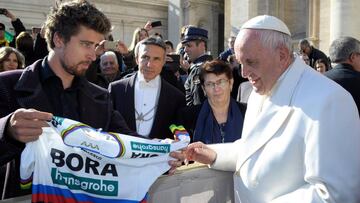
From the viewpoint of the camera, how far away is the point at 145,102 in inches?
152

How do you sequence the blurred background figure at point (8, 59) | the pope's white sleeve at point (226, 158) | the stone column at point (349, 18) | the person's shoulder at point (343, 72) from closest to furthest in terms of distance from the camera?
the pope's white sleeve at point (226, 158)
the person's shoulder at point (343, 72)
the blurred background figure at point (8, 59)
the stone column at point (349, 18)

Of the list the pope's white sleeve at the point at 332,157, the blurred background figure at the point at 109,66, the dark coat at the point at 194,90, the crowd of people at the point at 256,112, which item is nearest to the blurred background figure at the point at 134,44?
the blurred background figure at the point at 109,66

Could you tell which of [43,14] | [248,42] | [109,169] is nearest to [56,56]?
[109,169]

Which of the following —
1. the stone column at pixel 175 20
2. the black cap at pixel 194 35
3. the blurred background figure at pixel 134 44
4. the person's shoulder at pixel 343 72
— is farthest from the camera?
Result: the stone column at pixel 175 20

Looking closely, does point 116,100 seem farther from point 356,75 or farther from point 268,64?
point 356,75

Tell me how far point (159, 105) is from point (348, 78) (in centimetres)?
Answer: 219

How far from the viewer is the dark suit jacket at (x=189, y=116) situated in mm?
3785

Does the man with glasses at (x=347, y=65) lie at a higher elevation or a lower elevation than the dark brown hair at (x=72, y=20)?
lower

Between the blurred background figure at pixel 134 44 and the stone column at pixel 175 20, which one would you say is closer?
the blurred background figure at pixel 134 44

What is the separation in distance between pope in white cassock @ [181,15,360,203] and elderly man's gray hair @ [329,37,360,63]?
8.78ft

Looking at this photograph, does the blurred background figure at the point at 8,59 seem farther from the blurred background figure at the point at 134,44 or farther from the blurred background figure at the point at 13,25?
the blurred background figure at the point at 13,25

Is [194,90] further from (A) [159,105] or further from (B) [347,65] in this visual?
(B) [347,65]

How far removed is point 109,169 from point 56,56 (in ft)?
2.31

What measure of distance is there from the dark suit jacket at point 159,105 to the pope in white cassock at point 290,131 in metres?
1.44
